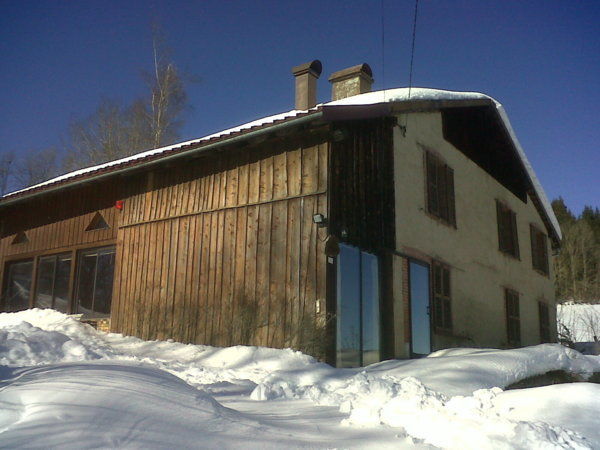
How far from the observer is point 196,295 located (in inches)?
400

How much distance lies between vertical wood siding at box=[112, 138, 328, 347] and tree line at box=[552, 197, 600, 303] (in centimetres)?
3518

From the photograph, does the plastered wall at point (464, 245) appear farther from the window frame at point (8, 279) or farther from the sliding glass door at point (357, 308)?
the window frame at point (8, 279)

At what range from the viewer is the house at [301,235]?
895cm

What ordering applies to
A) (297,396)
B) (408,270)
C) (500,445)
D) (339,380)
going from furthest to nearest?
(408,270), (339,380), (297,396), (500,445)

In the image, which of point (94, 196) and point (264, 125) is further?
point (94, 196)

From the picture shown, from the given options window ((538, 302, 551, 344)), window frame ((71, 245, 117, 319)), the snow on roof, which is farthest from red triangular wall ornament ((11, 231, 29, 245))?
window ((538, 302, 551, 344))

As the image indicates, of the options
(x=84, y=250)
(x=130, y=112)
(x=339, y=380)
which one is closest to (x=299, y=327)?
(x=339, y=380)

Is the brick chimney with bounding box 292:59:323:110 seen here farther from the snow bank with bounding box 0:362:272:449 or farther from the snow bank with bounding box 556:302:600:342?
the snow bank with bounding box 556:302:600:342

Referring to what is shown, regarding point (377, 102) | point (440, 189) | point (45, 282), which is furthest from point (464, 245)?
point (45, 282)

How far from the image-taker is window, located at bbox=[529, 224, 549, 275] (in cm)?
1874

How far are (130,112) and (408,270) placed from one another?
64.3 feet

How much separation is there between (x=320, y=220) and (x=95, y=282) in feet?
21.3

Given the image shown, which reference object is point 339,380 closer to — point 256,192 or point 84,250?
point 256,192

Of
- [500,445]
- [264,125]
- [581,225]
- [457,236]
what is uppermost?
[581,225]
